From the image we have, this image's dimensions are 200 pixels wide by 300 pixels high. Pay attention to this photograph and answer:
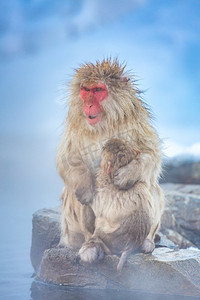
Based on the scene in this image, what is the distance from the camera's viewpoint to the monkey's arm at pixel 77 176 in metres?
3.30

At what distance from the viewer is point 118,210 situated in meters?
3.23

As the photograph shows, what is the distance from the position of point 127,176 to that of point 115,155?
164 mm

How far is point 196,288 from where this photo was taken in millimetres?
3314

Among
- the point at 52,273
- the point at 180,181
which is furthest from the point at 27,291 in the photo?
the point at 180,181

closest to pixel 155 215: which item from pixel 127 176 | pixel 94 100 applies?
pixel 127 176

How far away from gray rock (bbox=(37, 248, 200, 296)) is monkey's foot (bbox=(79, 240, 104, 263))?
4.2 inches

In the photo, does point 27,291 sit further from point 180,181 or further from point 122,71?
point 180,181

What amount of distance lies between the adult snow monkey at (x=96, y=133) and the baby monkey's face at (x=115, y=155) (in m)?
0.10

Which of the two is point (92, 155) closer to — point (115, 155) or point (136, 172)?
point (115, 155)

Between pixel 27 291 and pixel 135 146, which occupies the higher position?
pixel 135 146

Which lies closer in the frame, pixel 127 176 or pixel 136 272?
pixel 127 176

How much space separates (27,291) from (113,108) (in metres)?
1.51

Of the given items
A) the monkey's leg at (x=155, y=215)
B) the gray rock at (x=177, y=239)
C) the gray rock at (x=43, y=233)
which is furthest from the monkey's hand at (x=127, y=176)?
the gray rock at (x=177, y=239)

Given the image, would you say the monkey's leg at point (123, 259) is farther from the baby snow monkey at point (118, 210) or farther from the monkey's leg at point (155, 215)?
the monkey's leg at point (155, 215)
